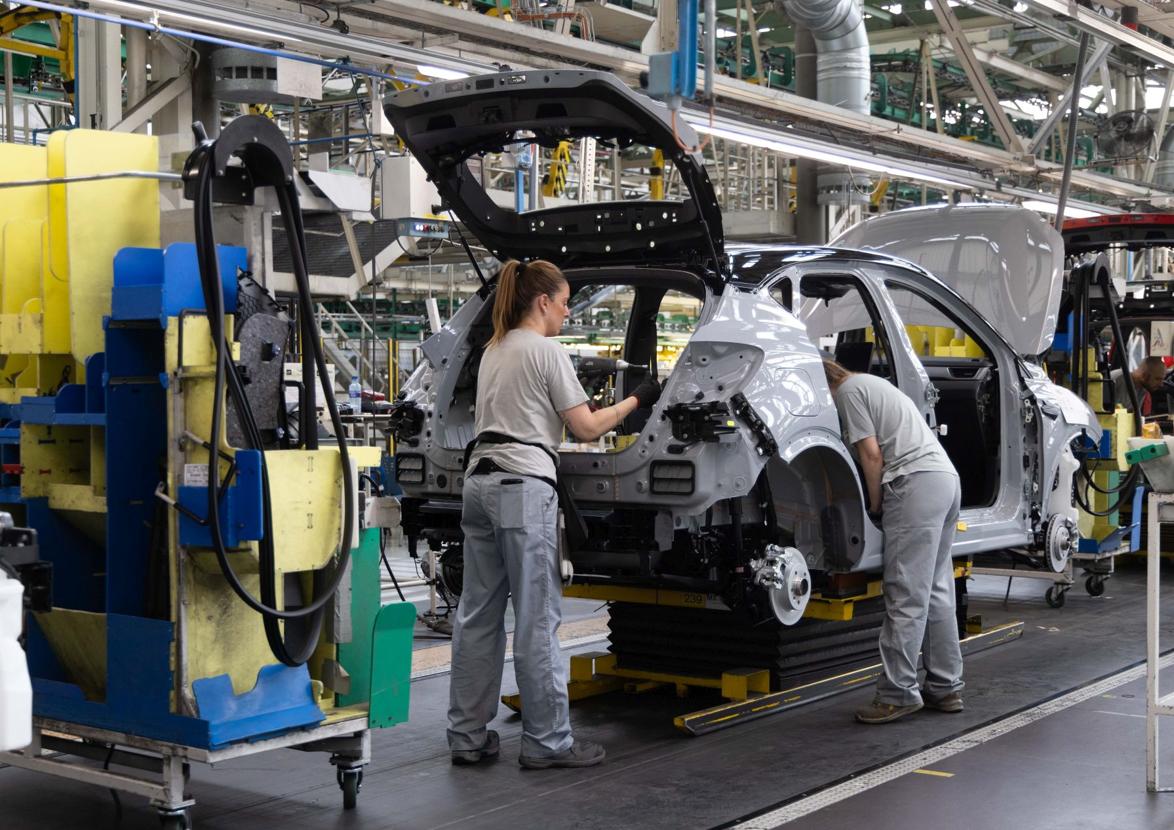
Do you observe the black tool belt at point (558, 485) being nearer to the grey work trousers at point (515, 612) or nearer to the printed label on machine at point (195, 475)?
the grey work trousers at point (515, 612)

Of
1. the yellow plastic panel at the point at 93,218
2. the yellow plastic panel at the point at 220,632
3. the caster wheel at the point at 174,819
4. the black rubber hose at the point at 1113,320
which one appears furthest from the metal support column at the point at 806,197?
the caster wheel at the point at 174,819

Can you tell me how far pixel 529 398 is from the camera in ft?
15.9

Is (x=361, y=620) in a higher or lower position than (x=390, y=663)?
higher

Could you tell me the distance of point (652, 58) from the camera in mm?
6953

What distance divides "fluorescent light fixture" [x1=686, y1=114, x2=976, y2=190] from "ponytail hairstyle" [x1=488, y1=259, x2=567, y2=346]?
2.78m

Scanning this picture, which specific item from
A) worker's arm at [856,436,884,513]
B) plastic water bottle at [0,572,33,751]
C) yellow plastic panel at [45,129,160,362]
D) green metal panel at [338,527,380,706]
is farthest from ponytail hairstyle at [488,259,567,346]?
plastic water bottle at [0,572,33,751]

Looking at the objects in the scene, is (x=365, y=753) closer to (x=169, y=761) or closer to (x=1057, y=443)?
(x=169, y=761)

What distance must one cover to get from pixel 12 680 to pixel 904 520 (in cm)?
400

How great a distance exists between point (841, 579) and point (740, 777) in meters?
1.40

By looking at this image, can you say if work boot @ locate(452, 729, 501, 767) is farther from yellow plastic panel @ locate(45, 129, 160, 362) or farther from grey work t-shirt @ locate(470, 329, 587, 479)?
yellow plastic panel @ locate(45, 129, 160, 362)

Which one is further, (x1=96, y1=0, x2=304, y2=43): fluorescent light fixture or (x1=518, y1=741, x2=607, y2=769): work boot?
(x1=96, y1=0, x2=304, y2=43): fluorescent light fixture

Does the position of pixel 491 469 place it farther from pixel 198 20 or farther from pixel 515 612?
pixel 198 20

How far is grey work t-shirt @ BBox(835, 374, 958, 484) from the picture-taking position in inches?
220

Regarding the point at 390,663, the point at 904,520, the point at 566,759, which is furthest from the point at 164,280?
the point at 904,520
